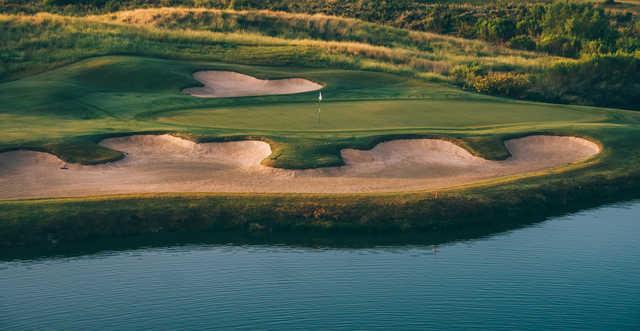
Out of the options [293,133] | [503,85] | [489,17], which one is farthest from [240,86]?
[489,17]

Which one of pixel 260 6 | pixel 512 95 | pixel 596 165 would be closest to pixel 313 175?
pixel 596 165

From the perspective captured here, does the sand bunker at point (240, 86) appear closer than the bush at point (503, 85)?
Yes

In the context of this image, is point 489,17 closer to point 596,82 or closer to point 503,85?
point 596,82

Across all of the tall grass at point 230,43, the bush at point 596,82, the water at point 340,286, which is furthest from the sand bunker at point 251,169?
the tall grass at point 230,43

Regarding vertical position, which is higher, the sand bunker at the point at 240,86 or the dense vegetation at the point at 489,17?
the dense vegetation at the point at 489,17

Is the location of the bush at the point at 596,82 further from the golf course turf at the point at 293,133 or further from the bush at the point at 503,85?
the golf course turf at the point at 293,133

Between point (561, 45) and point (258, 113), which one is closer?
point (258, 113)

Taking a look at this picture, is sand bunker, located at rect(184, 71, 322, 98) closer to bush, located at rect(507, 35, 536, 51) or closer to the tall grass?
the tall grass
